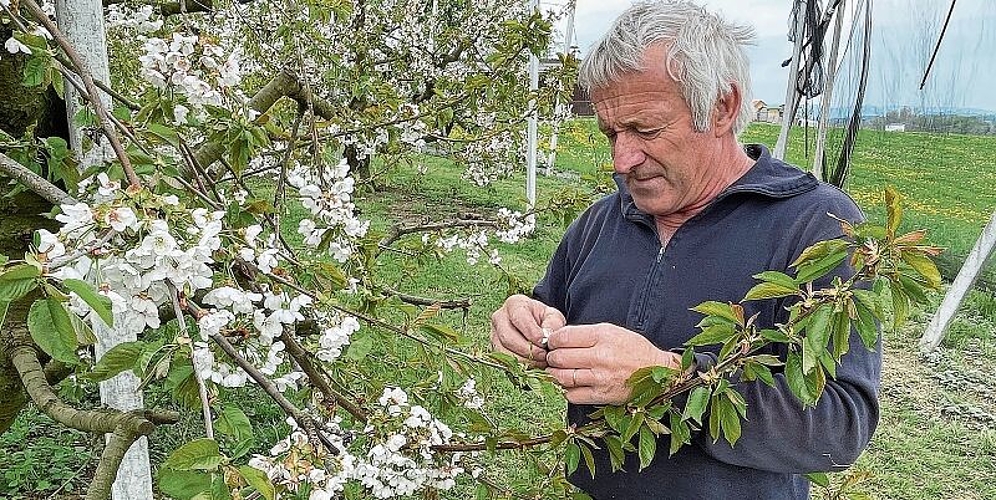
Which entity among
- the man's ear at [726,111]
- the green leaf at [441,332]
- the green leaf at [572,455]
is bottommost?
the green leaf at [572,455]

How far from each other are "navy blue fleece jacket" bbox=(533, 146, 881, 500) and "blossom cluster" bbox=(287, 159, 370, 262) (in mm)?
447

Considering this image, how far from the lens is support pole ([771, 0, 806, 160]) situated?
15.5 ft

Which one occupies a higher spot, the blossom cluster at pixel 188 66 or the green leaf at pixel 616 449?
the blossom cluster at pixel 188 66

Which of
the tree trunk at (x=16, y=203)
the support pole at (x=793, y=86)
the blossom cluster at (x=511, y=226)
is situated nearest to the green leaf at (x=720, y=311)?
the tree trunk at (x=16, y=203)

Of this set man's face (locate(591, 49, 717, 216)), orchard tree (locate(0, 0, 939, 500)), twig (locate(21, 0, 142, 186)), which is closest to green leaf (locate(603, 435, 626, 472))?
orchard tree (locate(0, 0, 939, 500))

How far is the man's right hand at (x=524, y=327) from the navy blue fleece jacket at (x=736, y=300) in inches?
5.4

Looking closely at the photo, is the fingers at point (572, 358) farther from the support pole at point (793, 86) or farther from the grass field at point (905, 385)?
the support pole at point (793, 86)

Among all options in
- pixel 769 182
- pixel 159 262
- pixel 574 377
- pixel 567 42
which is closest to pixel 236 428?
pixel 159 262

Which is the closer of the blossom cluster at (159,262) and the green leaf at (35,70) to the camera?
the blossom cluster at (159,262)

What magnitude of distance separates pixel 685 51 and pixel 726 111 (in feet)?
0.51

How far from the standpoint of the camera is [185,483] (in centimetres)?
79

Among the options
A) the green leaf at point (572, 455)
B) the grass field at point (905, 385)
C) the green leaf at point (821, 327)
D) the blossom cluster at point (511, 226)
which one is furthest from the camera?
the grass field at point (905, 385)

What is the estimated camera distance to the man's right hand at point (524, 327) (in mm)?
1391

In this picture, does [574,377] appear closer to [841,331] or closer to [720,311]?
[720,311]
